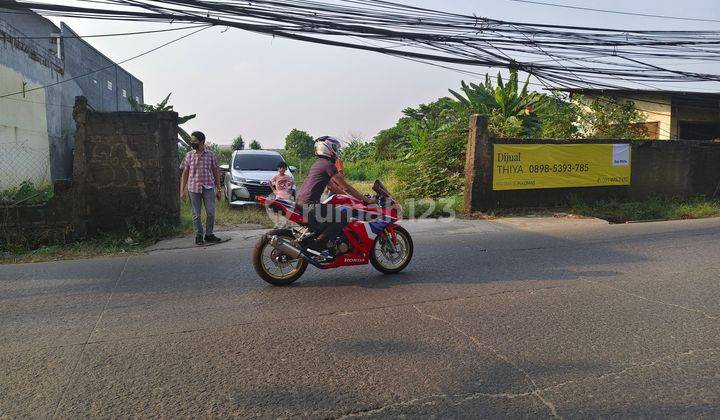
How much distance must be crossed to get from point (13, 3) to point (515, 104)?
42.3 feet

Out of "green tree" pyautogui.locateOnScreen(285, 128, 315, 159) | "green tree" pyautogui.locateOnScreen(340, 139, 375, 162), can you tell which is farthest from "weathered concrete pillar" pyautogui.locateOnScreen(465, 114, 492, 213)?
"green tree" pyautogui.locateOnScreen(285, 128, 315, 159)

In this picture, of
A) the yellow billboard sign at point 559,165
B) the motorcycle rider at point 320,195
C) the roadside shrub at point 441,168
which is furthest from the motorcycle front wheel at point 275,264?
the roadside shrub at point 441,168

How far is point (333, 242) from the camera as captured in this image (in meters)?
5.67

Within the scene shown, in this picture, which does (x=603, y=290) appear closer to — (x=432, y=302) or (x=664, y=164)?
(x=432, y=302)

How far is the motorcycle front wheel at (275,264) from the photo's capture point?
18.1 feet

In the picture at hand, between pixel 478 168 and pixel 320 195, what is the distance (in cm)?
683

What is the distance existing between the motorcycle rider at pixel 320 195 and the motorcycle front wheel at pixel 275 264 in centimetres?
26

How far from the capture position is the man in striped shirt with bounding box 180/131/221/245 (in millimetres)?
7973

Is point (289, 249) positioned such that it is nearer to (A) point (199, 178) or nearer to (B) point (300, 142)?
(A) point (199, 178)

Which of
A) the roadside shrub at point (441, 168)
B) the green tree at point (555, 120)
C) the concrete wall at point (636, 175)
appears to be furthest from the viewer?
the green tree at point (555, 120)

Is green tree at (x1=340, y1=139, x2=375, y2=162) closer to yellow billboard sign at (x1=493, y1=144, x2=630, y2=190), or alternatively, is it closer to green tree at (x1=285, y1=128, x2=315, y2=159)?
green tree at (x1=285, y1=128, x2=315, y2=159)

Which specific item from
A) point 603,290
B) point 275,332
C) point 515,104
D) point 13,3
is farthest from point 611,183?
point 13,3

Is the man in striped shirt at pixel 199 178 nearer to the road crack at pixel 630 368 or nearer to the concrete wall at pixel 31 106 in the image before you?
the concrete wall at pixel 31 106

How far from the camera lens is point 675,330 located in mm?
4145
